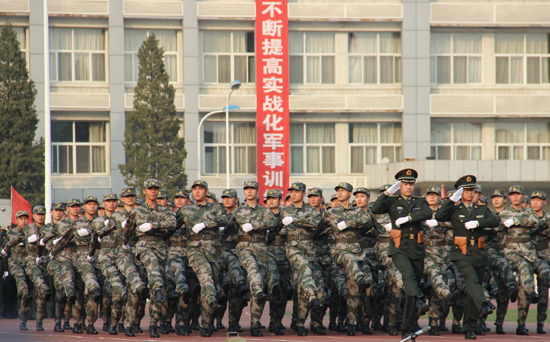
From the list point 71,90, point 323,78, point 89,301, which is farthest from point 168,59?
point 89,301

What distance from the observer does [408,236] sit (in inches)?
419

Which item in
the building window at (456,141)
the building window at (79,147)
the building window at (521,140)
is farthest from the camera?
the building window at (521,140)

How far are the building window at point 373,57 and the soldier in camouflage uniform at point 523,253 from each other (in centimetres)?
2100

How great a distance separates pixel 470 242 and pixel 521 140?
23.7 meters

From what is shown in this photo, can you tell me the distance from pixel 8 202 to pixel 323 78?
13566 millimetres

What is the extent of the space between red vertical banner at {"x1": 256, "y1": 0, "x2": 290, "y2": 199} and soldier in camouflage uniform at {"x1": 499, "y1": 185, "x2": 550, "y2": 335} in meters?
17.7

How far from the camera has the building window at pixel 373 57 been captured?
3275 cm

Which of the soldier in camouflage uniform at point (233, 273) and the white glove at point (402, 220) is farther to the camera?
the soldier in camouflage uniform at point (233, 273)

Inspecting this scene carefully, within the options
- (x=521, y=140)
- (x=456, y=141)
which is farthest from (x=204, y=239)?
(x=521, y=140)

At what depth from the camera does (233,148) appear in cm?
3244

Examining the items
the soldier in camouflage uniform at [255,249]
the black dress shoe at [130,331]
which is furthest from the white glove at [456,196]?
the black dress shoe at [130,331]

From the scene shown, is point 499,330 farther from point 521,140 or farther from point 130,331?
point 521,140

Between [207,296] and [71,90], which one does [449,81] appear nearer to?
[71,90]

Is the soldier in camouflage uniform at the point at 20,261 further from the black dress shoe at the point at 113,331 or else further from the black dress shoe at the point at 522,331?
the black dress shoe at the point at 522,331
